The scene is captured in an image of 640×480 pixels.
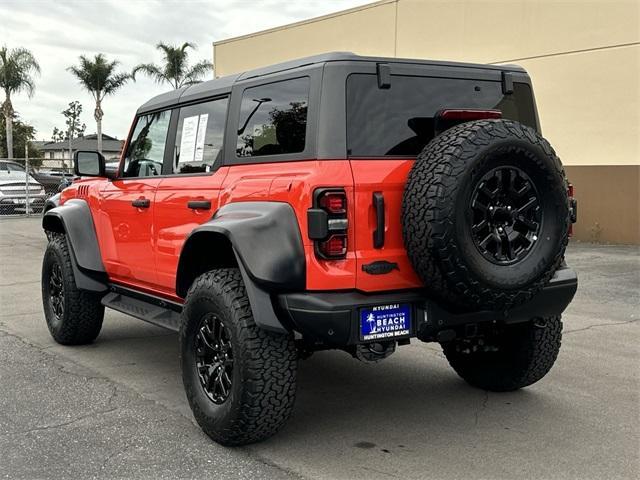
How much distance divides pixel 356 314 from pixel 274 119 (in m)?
1.22

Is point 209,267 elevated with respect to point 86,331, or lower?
elevated

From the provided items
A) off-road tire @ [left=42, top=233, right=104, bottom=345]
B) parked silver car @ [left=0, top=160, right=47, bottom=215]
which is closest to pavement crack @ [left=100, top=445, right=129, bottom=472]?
off-road tire @ [left=42, top=233, right=104, bottom=345]

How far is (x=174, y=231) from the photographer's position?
14.7 ft

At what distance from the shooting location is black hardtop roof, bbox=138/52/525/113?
364 centimetres

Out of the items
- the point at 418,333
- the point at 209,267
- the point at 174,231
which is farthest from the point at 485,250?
the point at 174,231

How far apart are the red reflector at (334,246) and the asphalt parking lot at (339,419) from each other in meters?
1.04

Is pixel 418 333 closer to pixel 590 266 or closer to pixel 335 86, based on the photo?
pixel 335 86

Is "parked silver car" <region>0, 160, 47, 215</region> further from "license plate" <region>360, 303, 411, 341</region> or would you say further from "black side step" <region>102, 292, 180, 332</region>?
"license plate" <region>360, 303, 411, 341</region>

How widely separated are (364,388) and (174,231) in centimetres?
164

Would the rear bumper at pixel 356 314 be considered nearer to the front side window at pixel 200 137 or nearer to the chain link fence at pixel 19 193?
the front side window at pixel 200 137

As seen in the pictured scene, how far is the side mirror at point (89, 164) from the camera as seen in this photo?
542cm

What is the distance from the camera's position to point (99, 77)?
147 ft

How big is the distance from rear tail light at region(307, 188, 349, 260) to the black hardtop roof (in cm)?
72

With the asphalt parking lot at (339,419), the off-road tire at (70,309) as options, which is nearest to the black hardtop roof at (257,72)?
the off-road tire at (70,309)
